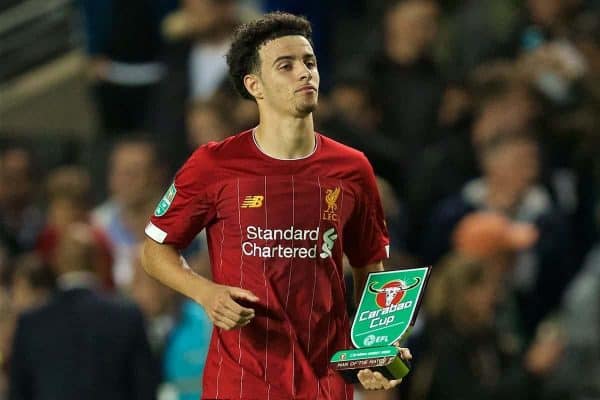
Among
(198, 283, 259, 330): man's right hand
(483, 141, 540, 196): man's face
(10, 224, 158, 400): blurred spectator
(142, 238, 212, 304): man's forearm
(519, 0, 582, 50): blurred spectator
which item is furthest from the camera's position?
(519, 0, 582, 50): blurred spectator

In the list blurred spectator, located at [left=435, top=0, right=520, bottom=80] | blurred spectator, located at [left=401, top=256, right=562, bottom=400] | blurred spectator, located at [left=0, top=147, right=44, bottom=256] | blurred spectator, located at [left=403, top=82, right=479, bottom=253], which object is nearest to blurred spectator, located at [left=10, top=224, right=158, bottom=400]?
blurred spectator, located at [left=401, top=256, right=562, bottom=400]

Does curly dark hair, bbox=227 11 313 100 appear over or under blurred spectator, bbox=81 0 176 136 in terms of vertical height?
over

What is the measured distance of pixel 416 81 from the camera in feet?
35.1

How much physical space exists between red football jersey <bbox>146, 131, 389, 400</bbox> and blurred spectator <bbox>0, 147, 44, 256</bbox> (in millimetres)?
5681

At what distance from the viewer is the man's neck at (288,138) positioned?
213 inches

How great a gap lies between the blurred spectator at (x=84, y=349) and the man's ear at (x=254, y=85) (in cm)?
316

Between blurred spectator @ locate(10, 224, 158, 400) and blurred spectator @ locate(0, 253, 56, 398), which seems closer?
blurred spectator @ locate(10, 224, 158, 400)

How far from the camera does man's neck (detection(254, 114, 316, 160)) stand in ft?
17.7

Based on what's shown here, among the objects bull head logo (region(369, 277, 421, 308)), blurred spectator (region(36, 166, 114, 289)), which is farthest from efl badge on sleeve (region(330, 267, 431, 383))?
blurred spectator (region(36, 166, 114, 289))

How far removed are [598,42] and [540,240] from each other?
61.8 inches

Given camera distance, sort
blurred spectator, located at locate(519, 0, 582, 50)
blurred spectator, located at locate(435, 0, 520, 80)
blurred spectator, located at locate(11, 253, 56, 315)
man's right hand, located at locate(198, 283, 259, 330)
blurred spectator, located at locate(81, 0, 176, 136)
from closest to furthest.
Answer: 1. man's right hand, located at locate(198, 283, 259, 330)
2. blurred spectator, located at locate(11, 253, 56, 315)
3. blurred spectator, located at locate(519, 0, 582, 50)
4. blurred spectator, located at locate(435, 0, 520, 80)
5. blurred spectator, located at locate(81, 0, 176, 136)

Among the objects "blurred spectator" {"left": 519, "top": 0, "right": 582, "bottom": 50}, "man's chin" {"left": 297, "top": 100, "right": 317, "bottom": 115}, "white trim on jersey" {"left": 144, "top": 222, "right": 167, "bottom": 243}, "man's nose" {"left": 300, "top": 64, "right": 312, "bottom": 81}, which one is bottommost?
"blurred spectator" {"left": 519, "top": 0, "right": 582, "bottom": 50}

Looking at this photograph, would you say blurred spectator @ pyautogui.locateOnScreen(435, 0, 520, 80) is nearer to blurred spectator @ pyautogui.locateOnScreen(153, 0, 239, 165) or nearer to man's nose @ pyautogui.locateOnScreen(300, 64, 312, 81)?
blurred spectator @ pyautogui.locateOnScreen(153, 0, 239, 165)

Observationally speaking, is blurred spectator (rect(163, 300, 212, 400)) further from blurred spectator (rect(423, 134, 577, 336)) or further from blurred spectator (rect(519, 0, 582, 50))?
blurred spectator (rect(519, 0, 582, 50))
